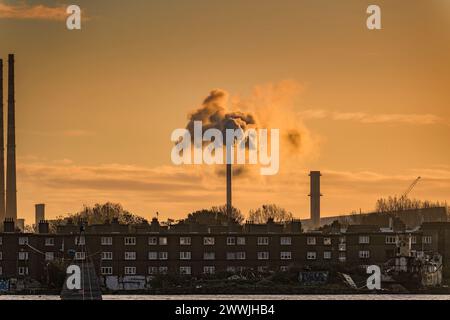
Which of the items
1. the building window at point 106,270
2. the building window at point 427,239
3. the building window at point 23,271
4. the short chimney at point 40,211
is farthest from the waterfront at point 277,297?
the short chimney at point 40,211

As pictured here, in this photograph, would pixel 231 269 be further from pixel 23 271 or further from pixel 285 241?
pixel 23 271

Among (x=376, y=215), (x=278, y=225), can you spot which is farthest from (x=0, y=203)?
(x=376, y=215)

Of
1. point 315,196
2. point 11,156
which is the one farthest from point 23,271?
point 315,196

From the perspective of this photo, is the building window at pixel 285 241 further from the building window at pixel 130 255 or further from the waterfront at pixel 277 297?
the building window at pixel 130 255

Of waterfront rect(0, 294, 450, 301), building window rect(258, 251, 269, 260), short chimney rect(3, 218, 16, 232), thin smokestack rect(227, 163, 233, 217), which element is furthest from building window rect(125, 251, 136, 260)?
thin smokestack rect(227, 163, 233, 217)

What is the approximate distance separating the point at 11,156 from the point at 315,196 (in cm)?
2315

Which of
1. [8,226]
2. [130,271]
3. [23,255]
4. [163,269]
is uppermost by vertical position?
[8,226]

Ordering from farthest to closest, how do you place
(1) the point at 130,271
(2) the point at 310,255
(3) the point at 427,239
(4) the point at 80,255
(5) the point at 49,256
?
(3) the point at 427,239, (2) the point at 310,255, (5) the point at 49,256, (1) the point at 130,271, (4) the point at 80,255

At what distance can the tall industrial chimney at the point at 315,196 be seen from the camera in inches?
4513

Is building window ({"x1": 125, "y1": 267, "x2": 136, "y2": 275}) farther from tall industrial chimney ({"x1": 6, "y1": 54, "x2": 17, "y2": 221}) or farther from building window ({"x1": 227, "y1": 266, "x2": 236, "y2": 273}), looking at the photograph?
tall industrial chimney ({"x1": 6, "y1": 54, "x2": 17, "y2": 221})

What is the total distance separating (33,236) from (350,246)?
2110cm

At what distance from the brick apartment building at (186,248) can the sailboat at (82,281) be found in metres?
1.34

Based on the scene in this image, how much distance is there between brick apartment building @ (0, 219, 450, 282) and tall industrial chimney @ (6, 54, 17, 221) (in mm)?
8707

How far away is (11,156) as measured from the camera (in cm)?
11188
